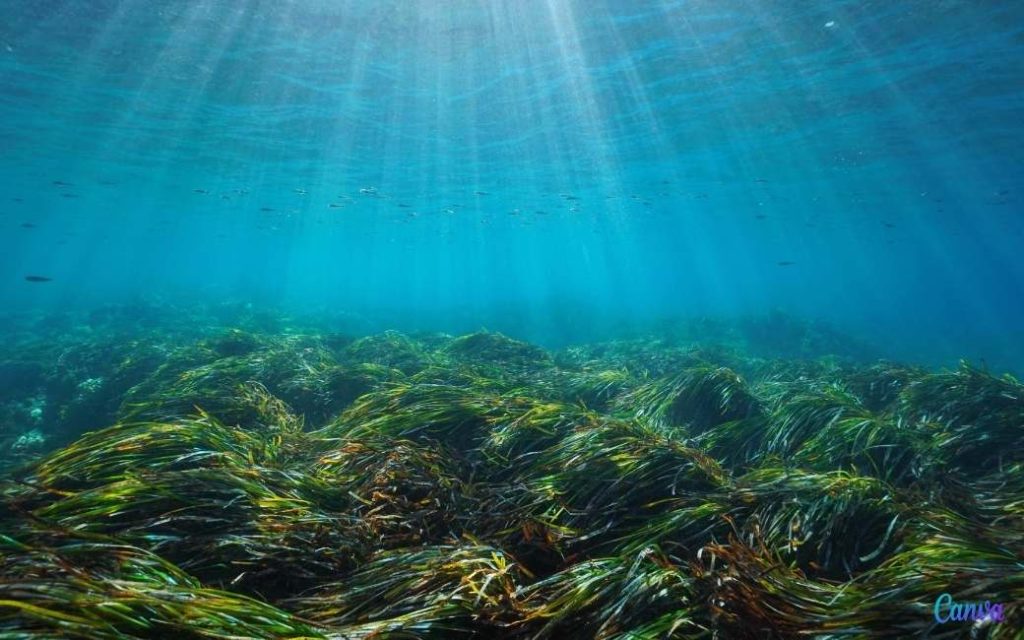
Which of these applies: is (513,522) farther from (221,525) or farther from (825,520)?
(825,520)

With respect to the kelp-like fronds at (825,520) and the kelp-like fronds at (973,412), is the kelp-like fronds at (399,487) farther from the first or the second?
the kelp-like fronds at (973,412)

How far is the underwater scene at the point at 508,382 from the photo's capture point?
2.29 metres

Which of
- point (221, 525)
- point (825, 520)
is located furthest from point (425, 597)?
point (825, 520)

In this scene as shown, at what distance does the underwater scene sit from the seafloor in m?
0.02

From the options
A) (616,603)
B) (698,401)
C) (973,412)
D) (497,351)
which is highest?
(616,603)

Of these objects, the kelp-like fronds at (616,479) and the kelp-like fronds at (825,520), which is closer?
the kelp-like fronds at (825,520)

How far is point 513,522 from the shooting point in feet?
10.5

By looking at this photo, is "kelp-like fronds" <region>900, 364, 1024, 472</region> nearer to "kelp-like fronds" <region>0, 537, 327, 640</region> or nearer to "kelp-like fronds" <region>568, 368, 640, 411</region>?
"kelp-like fronds" <region>568, 368, 640, 411</region>

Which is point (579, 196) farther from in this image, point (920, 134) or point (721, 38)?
point (721, 38)

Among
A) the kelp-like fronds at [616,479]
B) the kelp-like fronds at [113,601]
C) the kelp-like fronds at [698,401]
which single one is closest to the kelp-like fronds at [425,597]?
the kelp-like fronds at [113,601]

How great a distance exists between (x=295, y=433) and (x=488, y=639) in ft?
12.3
